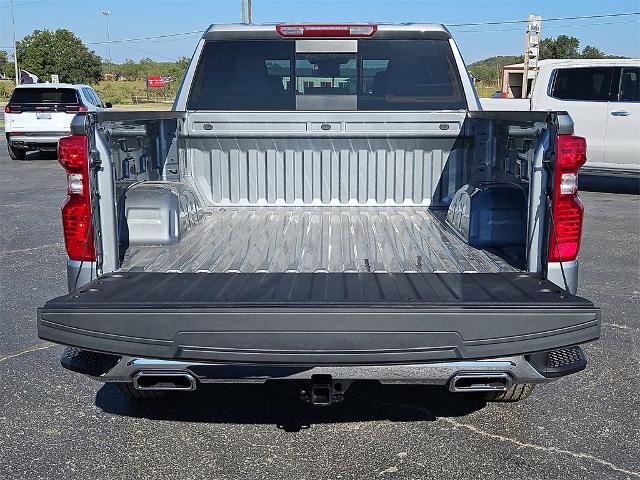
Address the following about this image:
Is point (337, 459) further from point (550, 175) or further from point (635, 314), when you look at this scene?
point (635, 314)

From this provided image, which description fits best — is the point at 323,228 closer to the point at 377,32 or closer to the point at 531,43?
the point at 377,32

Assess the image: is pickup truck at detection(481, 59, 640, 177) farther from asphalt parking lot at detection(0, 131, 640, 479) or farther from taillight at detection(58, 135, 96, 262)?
taillight at detection(58, 135, 96, 262)

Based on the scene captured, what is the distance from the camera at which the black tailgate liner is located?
2922 mm

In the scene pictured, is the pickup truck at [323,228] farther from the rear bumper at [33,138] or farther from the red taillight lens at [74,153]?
the rear bumper at [33,138]

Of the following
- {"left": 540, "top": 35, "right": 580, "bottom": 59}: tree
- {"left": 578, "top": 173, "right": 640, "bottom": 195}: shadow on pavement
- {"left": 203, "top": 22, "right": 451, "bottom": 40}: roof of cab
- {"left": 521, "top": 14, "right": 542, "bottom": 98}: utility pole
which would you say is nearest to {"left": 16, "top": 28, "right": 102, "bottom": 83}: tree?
{"left": 540, "top": 35, "right": 580, "bottom": 59}: tree

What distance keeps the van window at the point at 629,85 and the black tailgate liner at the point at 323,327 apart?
982cm

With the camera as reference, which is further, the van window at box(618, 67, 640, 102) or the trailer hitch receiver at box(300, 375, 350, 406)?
the van window at box(618, 67, 640, 102)

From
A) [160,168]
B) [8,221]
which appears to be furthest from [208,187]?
[8,221]

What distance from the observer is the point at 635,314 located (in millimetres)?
5969

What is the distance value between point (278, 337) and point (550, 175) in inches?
56.7

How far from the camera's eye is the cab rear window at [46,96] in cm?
1738

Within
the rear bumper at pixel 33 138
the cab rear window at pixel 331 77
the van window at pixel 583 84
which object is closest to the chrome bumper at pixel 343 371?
the cab rear window at pixel 331 77

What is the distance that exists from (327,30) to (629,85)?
329 inches

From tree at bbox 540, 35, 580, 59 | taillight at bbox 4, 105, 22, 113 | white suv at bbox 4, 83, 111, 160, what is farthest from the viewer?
tree at bbox 540, 35, 580, 59
